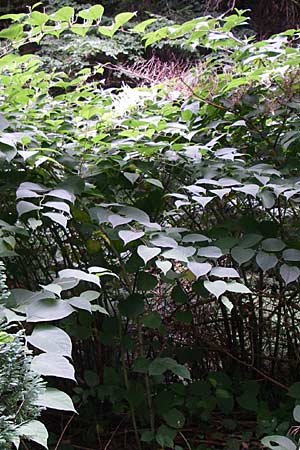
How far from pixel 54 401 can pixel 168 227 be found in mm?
832

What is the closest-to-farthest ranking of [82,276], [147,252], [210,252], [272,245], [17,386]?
[17,386] → [82,276] → [147,252] → [210,252] → [272,245]

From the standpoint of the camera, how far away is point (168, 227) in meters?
1.61

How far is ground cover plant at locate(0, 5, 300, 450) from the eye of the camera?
1413mm

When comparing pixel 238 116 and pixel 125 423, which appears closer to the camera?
pixel 238 116

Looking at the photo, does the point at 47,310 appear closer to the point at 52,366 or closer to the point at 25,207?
the point at 52,366

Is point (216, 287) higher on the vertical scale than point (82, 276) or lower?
lower

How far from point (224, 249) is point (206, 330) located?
Result: 1.96 ft

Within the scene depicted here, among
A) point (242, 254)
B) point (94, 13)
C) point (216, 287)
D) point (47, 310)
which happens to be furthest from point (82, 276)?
point (94, 13)

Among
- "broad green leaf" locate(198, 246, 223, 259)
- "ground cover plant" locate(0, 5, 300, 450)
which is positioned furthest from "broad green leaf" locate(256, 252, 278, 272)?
"broad green leaf" locate(198, 246, 223, 259)

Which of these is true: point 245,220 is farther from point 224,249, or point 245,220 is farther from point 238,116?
point 238,116

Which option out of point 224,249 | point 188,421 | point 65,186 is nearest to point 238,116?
point 224,249

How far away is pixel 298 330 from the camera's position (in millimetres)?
1847

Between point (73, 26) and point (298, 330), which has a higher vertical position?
point (73, 26)

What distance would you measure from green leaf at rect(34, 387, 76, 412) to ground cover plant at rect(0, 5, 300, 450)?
0.48 meters
